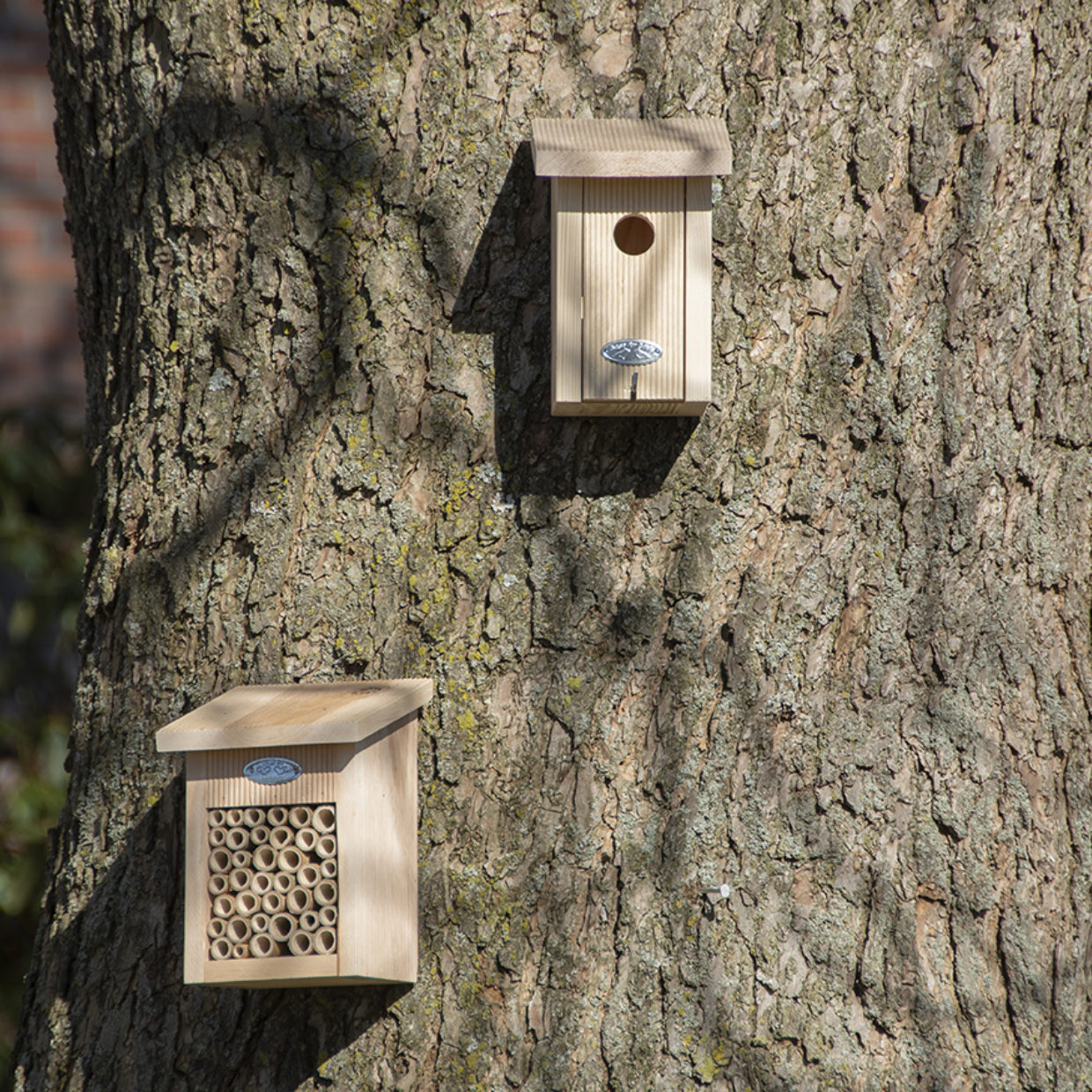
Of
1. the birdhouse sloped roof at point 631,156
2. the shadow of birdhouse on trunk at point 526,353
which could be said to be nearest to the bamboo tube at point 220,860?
the shadow of birdhouse on trunk at point 526,353

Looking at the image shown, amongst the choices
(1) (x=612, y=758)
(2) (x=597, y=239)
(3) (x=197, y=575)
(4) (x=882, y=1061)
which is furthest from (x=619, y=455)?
(4) (x=882, y=1061)

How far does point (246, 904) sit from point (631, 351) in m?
0.86

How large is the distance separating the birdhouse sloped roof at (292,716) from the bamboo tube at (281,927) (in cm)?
22

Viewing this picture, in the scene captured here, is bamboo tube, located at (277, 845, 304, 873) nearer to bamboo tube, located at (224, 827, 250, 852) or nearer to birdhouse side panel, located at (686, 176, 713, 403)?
bamboo tube, located at (224, 827, 250, 852)

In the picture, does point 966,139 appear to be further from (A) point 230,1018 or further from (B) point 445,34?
(A) point 230,1018

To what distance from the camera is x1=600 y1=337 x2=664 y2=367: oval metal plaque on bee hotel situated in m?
1.49

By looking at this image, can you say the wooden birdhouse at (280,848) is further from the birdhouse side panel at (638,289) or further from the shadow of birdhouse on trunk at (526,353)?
the birdhouse side panel at (638,289)

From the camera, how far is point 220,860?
1391mm

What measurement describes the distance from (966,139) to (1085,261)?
272 mm

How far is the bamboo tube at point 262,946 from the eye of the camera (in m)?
1.37

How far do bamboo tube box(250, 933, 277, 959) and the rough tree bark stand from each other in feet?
0.62

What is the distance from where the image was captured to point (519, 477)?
5.17 ft

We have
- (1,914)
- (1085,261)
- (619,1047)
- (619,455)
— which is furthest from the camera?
(1,914)

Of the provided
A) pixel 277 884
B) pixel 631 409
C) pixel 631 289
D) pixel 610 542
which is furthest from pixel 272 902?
pixel 631 289
